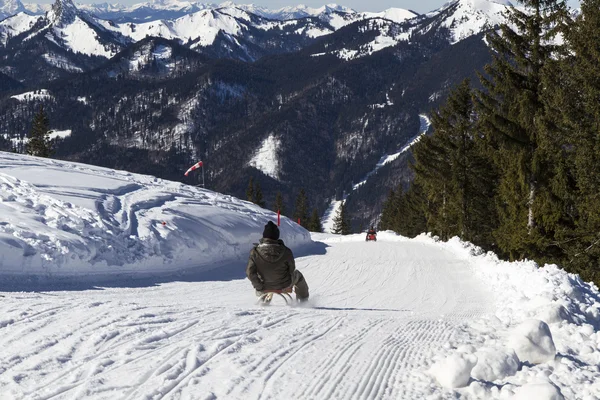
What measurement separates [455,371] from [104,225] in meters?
10.3

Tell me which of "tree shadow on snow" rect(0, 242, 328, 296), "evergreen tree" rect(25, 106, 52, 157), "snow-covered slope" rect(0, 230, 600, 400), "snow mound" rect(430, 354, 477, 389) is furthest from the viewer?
"evergreen tree" rect(25, 106, 52, 157)

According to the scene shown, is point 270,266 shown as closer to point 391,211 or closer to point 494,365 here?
point 494,365

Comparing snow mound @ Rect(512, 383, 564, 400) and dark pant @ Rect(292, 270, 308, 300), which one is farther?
dark pant @ Rect(292, 270, 308, 300)

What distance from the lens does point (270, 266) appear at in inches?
336

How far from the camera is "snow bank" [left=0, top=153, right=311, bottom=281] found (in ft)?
34.2

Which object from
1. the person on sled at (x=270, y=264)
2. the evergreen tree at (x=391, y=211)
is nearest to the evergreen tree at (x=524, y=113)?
the person on sled at (x=270, y=264)

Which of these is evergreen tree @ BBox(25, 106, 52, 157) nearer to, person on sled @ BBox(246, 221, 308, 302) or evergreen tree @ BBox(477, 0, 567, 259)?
evergreen tree @ BBox(477, 0, 567, 259)

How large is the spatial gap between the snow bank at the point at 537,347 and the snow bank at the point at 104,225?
7.92 m

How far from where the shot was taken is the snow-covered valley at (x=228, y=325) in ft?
13.4

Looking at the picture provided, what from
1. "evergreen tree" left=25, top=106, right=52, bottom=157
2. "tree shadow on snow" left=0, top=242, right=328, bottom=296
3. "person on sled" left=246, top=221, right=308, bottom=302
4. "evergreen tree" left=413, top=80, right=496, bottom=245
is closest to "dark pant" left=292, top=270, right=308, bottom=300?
"person on sled" left=246, top=221, right=308, bottom=302

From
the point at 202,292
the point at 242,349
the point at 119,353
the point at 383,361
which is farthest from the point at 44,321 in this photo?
the point at 202,292

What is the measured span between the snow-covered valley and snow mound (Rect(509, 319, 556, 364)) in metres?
0.01

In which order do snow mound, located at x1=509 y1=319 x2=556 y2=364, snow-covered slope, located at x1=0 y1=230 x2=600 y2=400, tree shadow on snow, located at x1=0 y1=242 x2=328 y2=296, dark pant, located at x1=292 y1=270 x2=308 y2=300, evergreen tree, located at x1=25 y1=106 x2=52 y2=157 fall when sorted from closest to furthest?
snow-covered slope, located at x1=0 y1=230 x2=600 y2=400, snow mound, located at x1=509 y1=319 x2=556 y2=364, dark pant, located at x1=292 y1=270 x2=308 y2=300, tree shadow on snow, located at x1=0 y1=242 x2=328 y2=296, evergreen tree, located at x1=25 y1=106 x2=52 y2=157

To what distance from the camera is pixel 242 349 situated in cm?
491
